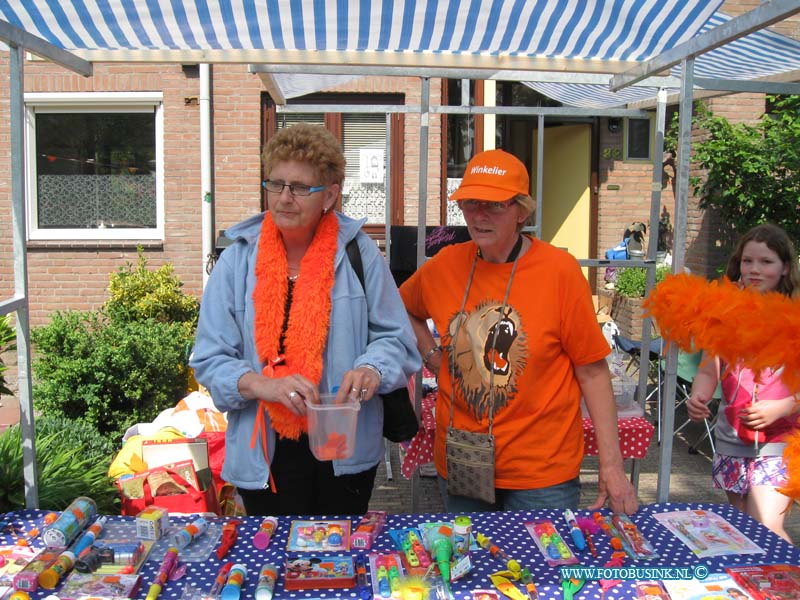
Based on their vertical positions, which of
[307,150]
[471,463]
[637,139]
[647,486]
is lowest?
[647,486]

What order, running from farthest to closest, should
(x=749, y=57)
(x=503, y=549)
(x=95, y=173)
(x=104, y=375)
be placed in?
(x=95, y=173) < (x=104, y=375) < (x=749, y=57) < (x=503, y=549)

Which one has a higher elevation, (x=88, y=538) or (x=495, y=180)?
(x=495, y=180)

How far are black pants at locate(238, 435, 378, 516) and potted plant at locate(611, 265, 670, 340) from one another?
6.46 metres

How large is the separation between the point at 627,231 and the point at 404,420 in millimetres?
7331

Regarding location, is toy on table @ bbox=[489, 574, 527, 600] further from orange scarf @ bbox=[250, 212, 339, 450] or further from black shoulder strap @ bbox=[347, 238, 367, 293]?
black shoulder strap @ bbox=[347, 238, 367, 293]

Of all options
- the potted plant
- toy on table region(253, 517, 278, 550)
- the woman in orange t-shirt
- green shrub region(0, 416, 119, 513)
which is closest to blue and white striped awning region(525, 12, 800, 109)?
the woman in orange t-shirt

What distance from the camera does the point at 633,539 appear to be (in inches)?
80.1

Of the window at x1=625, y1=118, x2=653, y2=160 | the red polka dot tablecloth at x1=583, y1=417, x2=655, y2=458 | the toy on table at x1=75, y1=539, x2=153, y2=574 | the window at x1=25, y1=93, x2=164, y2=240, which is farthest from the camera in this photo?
the window at x1=625, y1=118, x2=653, y2=160

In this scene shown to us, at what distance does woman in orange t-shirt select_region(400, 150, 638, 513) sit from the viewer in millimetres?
2180

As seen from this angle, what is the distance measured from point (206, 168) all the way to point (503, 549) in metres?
7.13

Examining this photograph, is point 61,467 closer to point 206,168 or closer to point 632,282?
point 206,168

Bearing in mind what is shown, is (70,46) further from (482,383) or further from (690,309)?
(690,309)

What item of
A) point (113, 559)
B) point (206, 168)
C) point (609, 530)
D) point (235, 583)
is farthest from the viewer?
point (206, 168)

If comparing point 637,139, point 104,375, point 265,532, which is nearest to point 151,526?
point 265,532
